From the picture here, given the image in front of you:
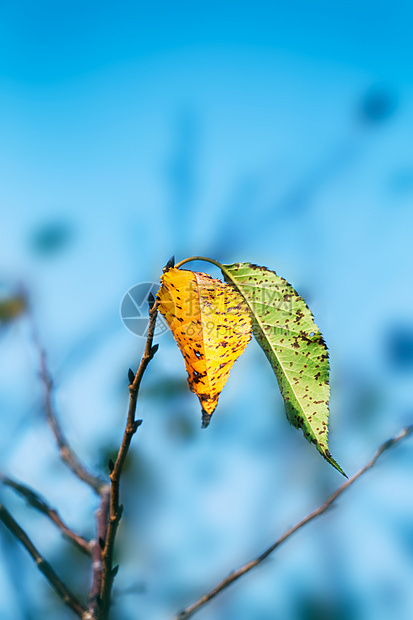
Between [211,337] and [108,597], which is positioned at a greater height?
[211,337]

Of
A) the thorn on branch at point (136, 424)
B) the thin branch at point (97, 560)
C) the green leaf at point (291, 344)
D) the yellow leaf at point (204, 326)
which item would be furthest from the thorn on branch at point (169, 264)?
the thin branch at point (97, 560)

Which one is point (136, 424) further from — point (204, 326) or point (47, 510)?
point (47, 510)

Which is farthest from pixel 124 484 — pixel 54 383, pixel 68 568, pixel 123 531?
pixel 54 383

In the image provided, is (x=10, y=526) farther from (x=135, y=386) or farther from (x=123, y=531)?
(x=123, y=531)

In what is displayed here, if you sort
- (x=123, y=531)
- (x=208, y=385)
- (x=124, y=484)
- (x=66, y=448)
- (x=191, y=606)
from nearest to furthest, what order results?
(x=208, y=385) → (x=191, y=606) → (x=66, y=448) → (x=123, y=531) → (x=124, y=484)

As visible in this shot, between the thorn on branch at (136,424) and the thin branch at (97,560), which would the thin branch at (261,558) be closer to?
the thin branch at (97,560)

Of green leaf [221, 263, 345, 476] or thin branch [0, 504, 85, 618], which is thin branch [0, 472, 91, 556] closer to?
thin branch [0, 504, 85, 618]

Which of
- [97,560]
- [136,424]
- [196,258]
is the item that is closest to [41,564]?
[97,560]
